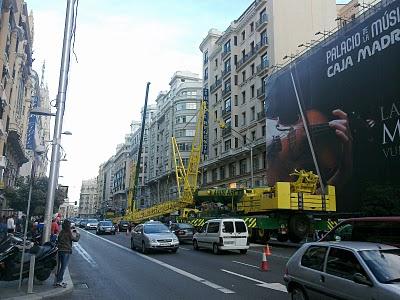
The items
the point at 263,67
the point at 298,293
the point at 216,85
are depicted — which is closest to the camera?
the point at 298,293

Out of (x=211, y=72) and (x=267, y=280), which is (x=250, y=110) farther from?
(x=267, y=280)

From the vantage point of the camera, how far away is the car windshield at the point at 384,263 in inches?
239

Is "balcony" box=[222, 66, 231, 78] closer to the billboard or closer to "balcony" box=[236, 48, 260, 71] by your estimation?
"balcony" box=[236, 48, 260, 71]

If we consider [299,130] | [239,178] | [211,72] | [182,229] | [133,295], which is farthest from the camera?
[211,72]

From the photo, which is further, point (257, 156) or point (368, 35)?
point (257, 156)

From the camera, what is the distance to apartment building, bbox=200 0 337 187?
54.5 m

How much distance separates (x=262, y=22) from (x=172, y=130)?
142 ft

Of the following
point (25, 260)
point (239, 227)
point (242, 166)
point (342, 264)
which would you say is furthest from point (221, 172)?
point (342, 264)

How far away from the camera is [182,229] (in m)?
29.5

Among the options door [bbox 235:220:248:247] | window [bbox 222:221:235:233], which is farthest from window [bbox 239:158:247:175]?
window [bbox 222:221:235:233]

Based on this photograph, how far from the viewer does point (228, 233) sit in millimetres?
21172

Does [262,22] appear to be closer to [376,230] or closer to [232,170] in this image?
[232,170]

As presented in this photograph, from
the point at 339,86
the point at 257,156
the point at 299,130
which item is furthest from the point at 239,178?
the point at 339,86

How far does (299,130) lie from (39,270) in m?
36.3
